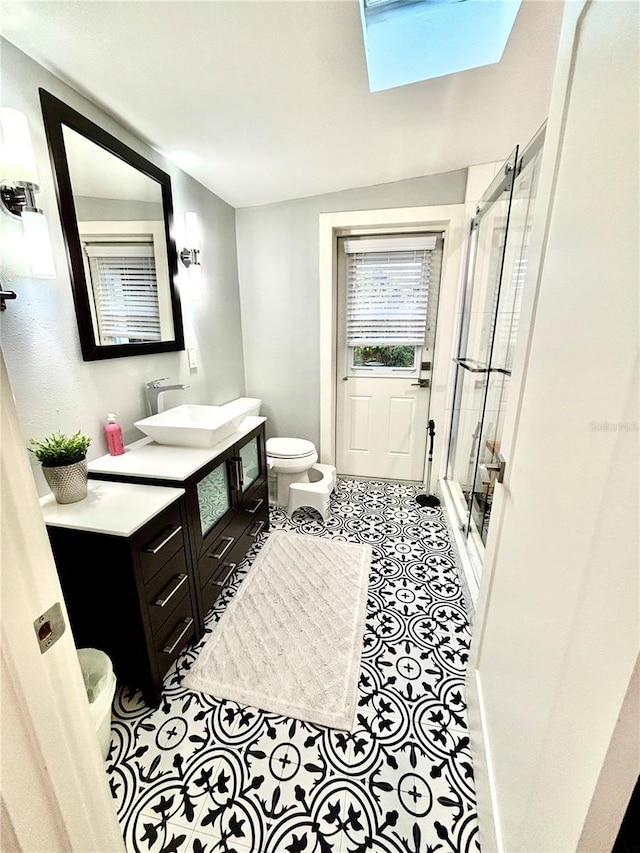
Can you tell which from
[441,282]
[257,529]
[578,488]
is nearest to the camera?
[578,488]

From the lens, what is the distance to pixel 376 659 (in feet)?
4.80

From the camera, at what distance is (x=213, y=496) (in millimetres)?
1637

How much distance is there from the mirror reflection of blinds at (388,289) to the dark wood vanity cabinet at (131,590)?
1.99 meters

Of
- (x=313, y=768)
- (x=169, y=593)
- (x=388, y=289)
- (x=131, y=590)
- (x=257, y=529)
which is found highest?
(x=388, y=289)

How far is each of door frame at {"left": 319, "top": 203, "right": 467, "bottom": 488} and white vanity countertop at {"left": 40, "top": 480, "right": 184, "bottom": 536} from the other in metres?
1.67

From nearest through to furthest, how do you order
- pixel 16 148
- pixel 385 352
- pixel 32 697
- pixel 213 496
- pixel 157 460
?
pixel 32 697 → pixel 16 148 → pixel 157 460 → pixel 213 496 → pixel 385 352

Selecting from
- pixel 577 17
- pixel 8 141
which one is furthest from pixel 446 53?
pixel 8 141

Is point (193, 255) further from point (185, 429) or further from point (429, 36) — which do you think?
point (429, 36)

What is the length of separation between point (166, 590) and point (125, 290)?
50.1 inches

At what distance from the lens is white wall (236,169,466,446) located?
235cm

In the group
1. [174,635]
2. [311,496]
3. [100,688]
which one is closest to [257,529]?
[311,496]

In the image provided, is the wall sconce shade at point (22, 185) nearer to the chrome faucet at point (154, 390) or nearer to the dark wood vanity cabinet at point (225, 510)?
the chrome faucet at point (154, 390)

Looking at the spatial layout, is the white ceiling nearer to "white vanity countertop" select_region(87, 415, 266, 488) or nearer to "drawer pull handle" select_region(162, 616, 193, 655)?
"white vanity countertop" select_region(87, 415, 266, 488)

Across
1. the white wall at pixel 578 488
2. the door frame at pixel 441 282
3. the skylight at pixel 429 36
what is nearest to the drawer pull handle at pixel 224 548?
the white wall at pixel 578 488
